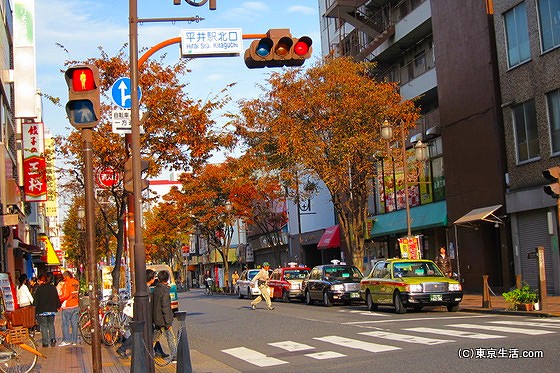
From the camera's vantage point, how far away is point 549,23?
2594 cm

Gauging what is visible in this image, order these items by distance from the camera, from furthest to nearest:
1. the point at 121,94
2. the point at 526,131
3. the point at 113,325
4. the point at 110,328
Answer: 1. the point at 526,131
2. the point at 110,328
3. the point at 113,325
4. the point at 121,94

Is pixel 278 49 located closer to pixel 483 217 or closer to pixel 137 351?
pixel 137 351

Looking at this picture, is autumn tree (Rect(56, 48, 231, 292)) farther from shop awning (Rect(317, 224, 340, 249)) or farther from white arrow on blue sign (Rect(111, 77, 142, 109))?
shop awning (Rect(317, 224, 340, 249))

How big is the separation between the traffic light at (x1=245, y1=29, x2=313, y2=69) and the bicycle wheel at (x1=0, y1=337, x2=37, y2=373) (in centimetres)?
630

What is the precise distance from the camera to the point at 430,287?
21984 millimetres

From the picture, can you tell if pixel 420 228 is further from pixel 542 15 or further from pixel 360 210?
pixel 542 15

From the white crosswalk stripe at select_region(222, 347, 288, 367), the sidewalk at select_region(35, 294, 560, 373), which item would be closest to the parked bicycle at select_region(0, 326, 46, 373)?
the sidewalk at select_region(35, 294, 560, 373)

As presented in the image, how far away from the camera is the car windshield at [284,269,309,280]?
36594 mm

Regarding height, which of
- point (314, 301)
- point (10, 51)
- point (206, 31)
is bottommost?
point (314, 301)

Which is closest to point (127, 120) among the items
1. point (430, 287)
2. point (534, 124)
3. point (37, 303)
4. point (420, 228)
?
point (37, 303)

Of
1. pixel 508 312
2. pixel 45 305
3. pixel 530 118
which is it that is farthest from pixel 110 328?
pixel 530 118

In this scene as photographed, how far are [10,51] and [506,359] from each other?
3219 cm

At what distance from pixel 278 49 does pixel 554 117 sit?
1625cm

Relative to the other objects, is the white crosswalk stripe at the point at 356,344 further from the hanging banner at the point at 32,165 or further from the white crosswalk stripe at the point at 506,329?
the hanging banner at the point at 32,165
